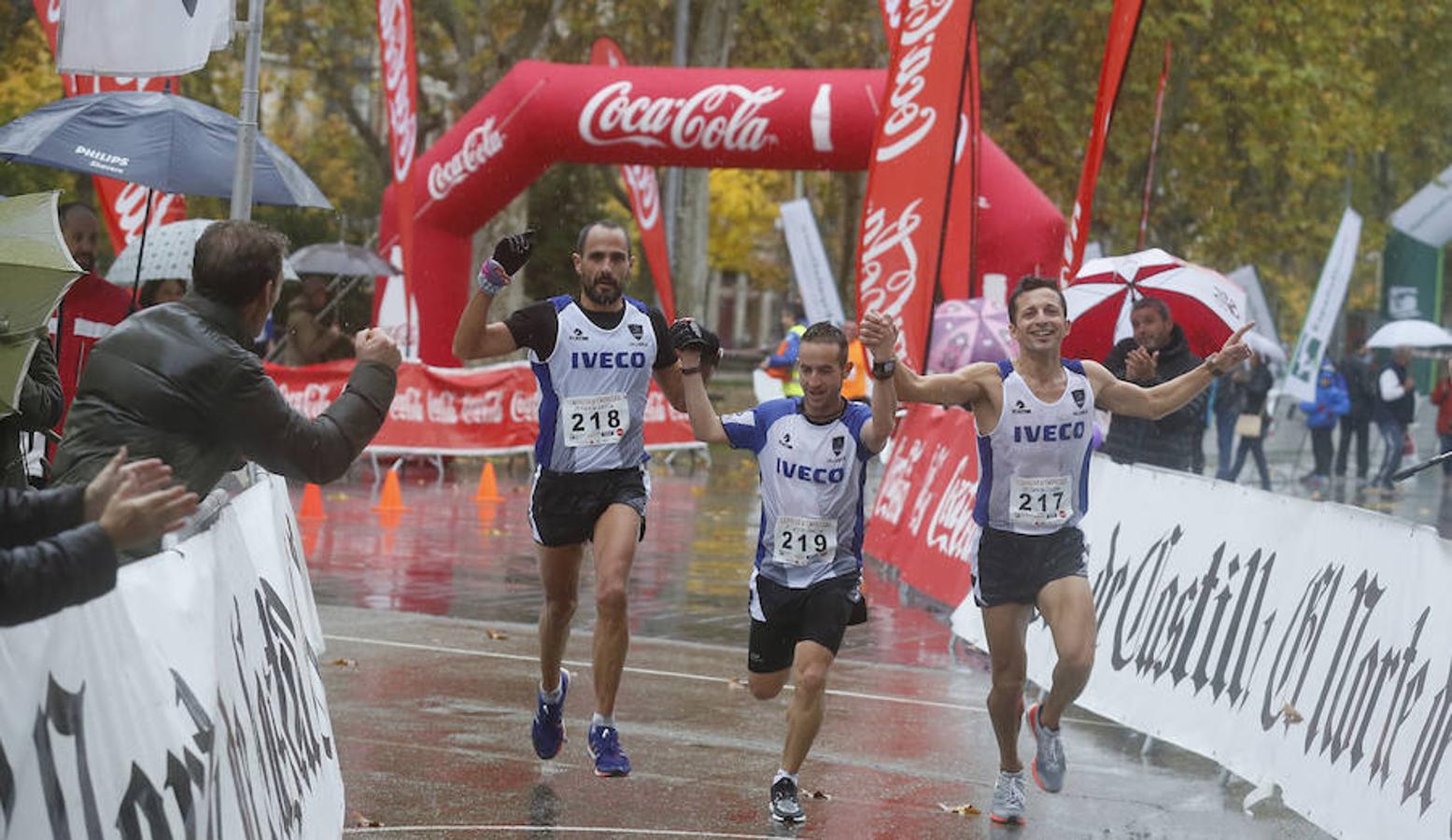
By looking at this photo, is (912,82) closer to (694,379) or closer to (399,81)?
(399,81)

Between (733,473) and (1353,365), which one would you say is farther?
(1353,365)

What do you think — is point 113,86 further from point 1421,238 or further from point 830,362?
point 1421,238

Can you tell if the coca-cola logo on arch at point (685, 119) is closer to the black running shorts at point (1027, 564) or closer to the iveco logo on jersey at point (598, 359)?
the iveco logo on jersey at point (598, 359)

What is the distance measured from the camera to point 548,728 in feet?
26.9

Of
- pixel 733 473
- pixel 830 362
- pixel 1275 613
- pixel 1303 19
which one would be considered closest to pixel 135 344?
pixel 830 362

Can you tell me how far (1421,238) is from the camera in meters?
42.3

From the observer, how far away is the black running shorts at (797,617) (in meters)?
7.70

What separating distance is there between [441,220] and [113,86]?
9961 mm

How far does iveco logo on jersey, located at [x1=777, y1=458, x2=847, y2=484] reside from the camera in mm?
7727

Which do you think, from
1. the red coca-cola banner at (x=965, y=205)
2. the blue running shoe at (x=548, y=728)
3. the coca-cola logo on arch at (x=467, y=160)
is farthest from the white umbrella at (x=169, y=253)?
the coca-cola logo on arch at (x=467, y=160)

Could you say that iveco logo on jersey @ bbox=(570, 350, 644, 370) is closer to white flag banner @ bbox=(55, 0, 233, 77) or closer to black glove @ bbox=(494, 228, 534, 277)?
black glove @ bbox=(494, 228, 534, 277)

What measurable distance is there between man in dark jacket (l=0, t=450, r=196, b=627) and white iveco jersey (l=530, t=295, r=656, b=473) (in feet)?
12.1

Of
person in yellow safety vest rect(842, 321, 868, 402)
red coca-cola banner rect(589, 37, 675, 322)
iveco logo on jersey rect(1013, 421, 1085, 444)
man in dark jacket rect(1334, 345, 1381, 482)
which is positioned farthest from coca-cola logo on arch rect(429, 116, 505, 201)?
iveco logo on jersey rect(1013, 421, 1085, 444)

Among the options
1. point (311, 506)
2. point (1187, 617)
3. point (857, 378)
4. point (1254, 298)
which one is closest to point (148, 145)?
point (1187, 617)
